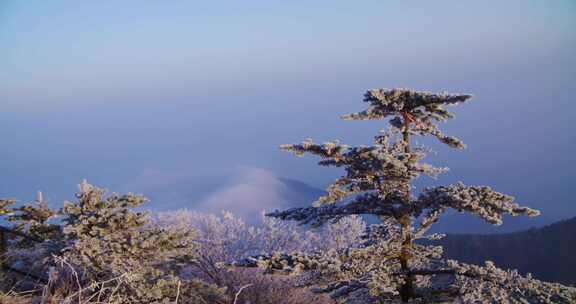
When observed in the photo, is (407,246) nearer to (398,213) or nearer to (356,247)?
(398,213)

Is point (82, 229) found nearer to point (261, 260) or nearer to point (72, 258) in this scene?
point (72, 258)

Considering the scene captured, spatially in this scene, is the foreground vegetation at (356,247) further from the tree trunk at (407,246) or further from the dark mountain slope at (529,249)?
the dark mountain slope at (529,249)

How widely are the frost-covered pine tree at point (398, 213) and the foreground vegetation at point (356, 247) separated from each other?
0.01 metres

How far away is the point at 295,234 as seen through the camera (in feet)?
51.9

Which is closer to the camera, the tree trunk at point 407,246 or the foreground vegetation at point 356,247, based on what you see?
the foreground vegetation at point 356,247

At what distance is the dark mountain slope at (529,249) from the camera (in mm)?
18623

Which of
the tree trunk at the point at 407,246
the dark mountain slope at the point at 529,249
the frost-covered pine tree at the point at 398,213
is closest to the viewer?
the frost-covered pine tree at the point at 398,213

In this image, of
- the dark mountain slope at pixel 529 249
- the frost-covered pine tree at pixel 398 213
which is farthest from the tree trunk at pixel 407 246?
the dark mountain slope at pixel 529 249

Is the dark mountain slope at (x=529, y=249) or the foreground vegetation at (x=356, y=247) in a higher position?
the dark mountain slope at (x=529, y=249)

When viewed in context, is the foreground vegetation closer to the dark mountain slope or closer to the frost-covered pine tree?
the frost-covered pine tree

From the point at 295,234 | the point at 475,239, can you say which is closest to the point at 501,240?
the point at 475,239

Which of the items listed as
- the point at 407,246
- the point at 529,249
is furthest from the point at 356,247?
the point at 529,249

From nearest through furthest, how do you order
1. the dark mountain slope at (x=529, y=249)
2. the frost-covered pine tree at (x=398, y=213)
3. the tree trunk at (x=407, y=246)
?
the frost-covered pine tree at (x=398, y=213), the tree trunk at (x=407, y=246), the dark mountain slope at (x=529, y=249)

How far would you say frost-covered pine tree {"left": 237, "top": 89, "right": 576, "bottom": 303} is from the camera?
4.61m
